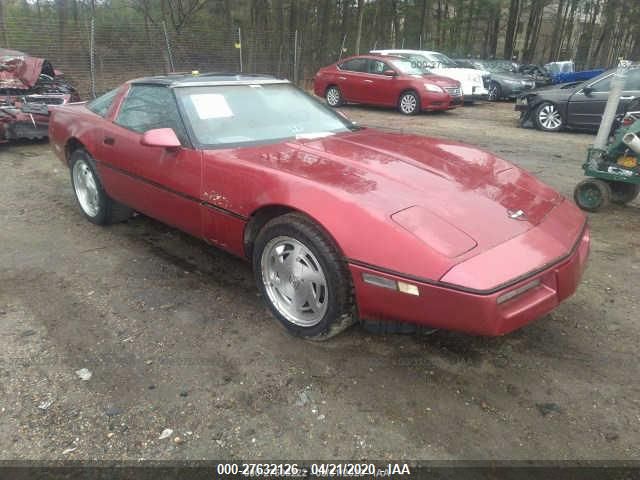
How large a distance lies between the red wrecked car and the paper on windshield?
5472 millimetres

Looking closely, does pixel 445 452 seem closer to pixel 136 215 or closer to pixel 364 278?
pixel 364 278

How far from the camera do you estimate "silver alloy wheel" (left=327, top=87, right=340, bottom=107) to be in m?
13.9

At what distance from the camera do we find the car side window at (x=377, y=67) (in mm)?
12695

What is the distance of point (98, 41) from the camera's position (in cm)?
1234

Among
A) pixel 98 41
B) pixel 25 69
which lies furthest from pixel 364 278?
pixel 98 41

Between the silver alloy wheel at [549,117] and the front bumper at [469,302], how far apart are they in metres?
8.78

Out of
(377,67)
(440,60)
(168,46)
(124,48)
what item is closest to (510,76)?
(440,60)

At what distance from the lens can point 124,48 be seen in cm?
1272

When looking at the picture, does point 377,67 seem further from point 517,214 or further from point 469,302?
point 469,302

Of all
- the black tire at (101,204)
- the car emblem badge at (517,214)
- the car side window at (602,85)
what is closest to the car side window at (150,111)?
the black tire at (101,204)

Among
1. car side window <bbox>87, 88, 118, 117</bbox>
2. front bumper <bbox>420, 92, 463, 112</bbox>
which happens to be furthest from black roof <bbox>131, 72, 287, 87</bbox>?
front bumper <bbox>420, 92, 463, 112</bbox>

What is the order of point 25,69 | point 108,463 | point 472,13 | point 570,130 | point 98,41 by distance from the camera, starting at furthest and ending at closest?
1. point 472,13
2. point 98,41
3. point 570,130
4. point 25,69
5. point 108,463

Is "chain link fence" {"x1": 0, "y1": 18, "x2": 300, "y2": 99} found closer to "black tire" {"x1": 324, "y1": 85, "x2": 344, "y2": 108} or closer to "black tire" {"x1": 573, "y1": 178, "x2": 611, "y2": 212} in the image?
"black tire" {"x1": 324, "y1": 85, "x2": 344, "y2": 108}

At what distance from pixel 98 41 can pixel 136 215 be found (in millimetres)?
9695
